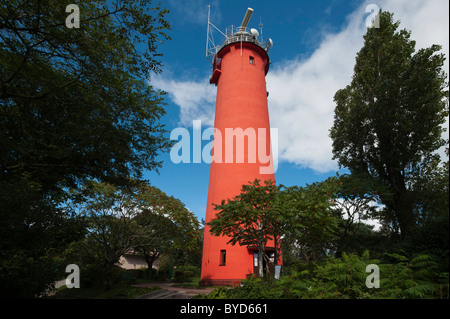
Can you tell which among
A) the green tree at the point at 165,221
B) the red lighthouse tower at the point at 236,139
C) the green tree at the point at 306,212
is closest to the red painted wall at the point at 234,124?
the red lighthouse tower at the point at 236,139

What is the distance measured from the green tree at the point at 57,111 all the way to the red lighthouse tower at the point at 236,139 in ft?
34.0

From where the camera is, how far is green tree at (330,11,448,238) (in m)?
14.9

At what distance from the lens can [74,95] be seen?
30.7 ft

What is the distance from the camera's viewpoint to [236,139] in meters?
21.1

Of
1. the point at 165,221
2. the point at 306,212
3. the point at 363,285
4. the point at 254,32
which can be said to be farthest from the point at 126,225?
the point at 254,32

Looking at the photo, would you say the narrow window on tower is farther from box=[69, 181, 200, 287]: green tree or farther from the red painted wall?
box=[69, 181, 200, 287]: green tree

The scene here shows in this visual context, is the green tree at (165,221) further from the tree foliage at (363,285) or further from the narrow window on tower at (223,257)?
the tree foliage at (363,285)

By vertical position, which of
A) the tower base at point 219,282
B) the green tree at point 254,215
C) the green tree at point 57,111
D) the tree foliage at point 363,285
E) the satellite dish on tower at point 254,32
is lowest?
the tower base at point 219,282

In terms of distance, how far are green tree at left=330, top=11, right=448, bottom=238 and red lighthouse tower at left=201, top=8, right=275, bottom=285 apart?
6.76 meters

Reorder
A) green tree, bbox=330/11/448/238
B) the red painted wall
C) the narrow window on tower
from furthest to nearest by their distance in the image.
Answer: the narrow window on tower
the red painted wall
green tree, bbox=330/11/448/238

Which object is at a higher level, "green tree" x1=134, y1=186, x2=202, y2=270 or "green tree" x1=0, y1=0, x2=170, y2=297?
"green tree" x1=0, y1=0, x2=170, y2=297

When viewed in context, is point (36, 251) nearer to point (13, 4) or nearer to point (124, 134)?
point (124, 134)

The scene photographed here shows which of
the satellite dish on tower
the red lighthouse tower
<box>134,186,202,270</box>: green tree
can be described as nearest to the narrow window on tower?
the red lighthouse tower

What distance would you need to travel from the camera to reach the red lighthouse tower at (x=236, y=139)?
18.1 m
